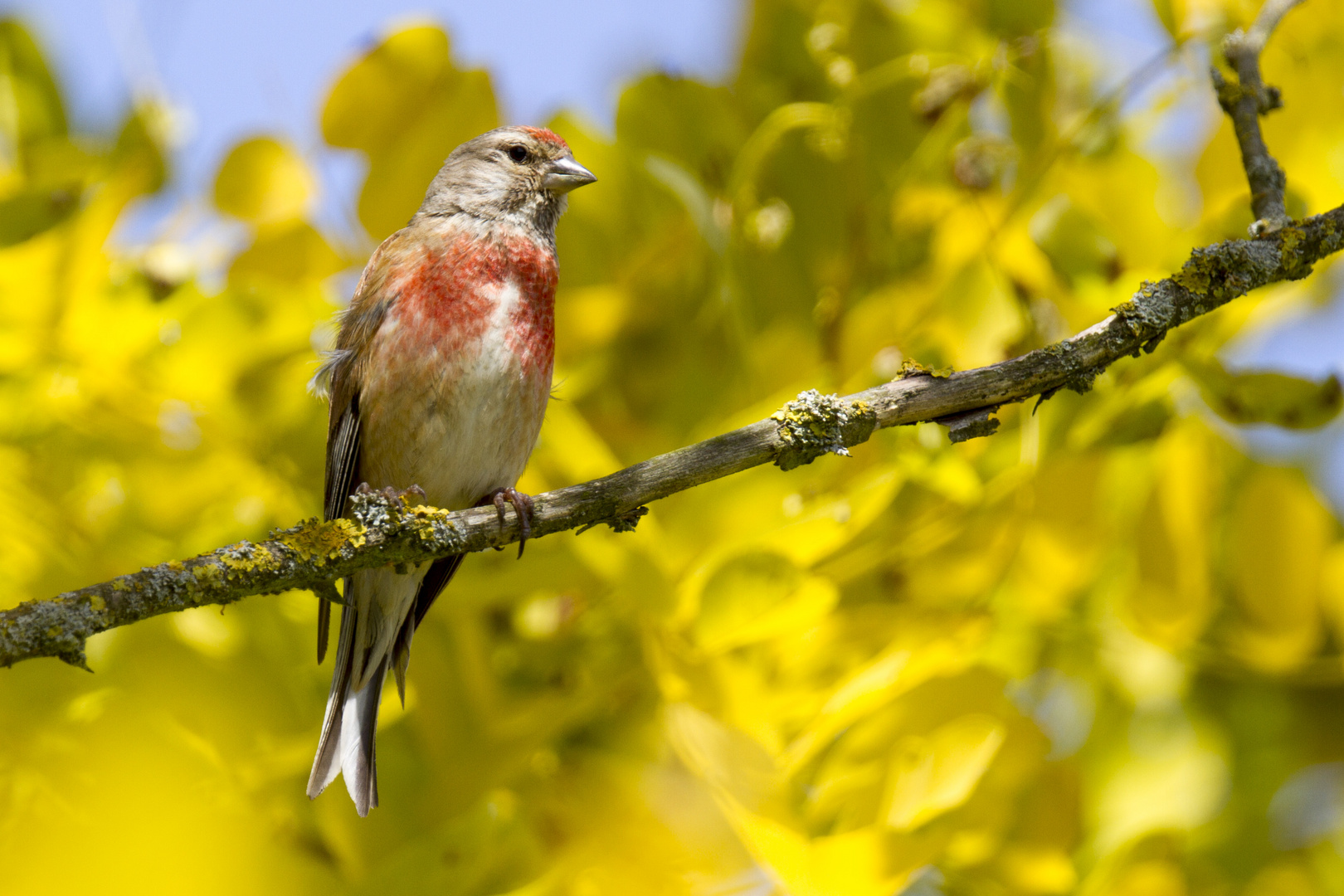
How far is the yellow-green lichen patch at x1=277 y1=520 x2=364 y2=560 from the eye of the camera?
86.4 inches

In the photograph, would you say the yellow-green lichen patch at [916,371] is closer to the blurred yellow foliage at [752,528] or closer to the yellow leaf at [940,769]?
the blurred yellow foliage at [752,528]

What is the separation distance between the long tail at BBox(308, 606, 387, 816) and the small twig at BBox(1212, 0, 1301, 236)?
7.18 ft

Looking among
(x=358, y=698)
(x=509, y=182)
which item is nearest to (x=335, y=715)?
(x=358, y=698)

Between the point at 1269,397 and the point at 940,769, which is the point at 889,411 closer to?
the point at 940,769

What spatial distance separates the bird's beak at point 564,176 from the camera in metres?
3.51

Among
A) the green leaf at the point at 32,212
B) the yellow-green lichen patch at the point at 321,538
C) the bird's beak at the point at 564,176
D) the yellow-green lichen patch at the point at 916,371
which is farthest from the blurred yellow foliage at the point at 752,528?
the yellow-green lichen patch at the point at 321,538

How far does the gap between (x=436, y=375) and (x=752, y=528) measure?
133 centimetres

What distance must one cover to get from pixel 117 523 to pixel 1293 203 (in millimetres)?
2763

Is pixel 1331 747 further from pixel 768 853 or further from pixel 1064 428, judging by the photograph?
pixel 768 853

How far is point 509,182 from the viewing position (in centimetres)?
392

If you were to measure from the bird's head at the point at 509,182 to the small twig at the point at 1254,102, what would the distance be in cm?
186

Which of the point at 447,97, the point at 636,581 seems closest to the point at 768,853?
the point at 636,581

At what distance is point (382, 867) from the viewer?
241cm

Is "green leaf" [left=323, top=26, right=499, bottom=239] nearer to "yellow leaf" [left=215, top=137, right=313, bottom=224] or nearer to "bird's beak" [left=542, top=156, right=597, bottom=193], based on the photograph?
"yellow leaf" [left=215, top=137, right=313, bottom=224]
